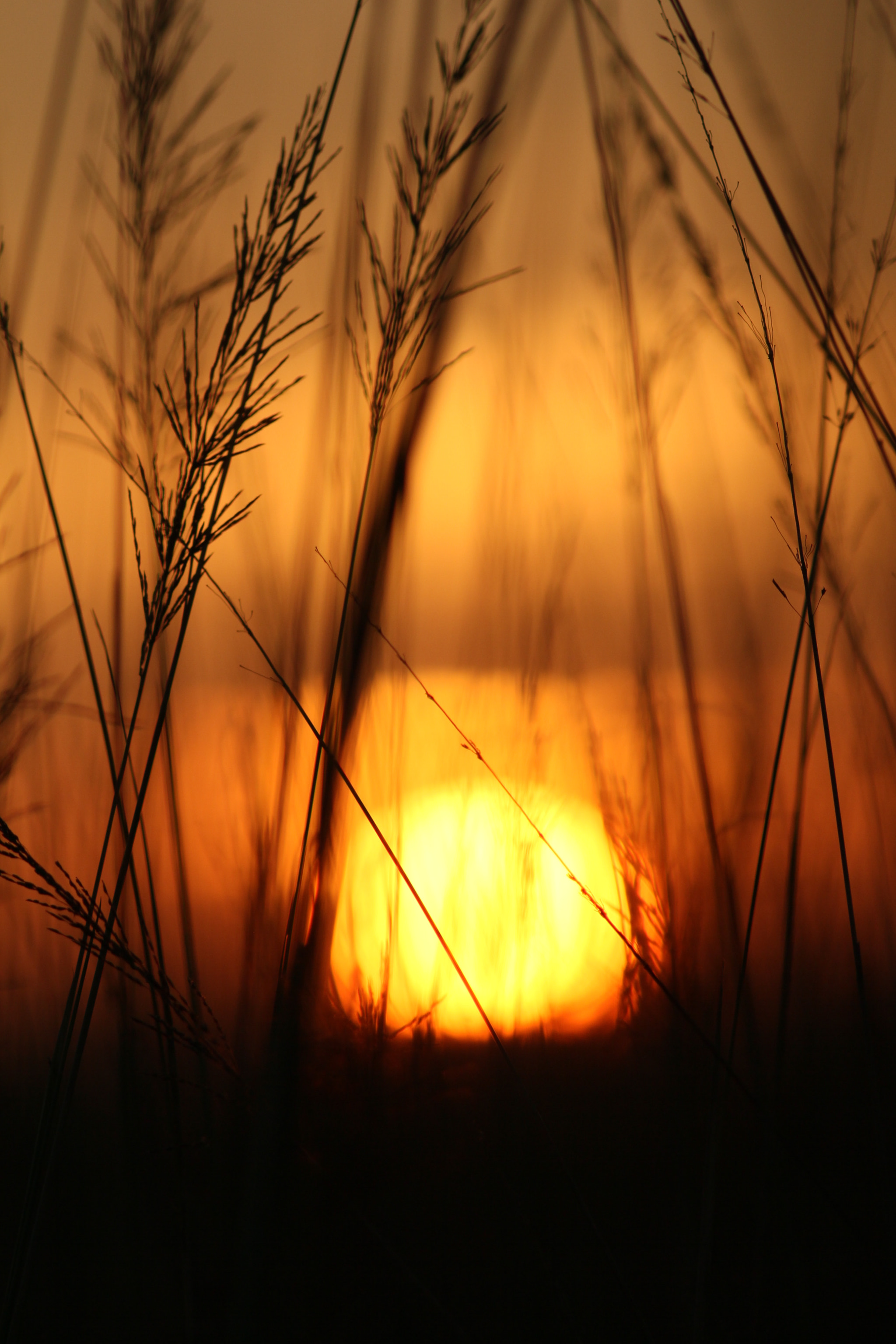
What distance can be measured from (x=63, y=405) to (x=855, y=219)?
83 centimetres

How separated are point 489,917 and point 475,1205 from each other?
0.91 ft

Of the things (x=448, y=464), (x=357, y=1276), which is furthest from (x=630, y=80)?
(x=357, y=1276)

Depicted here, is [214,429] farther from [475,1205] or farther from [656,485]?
[475,1205]

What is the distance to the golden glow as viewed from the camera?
82cm

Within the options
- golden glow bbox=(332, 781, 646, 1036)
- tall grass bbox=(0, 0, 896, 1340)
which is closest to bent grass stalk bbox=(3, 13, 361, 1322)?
tall grass bbox=(0, 0, 896, 1340)

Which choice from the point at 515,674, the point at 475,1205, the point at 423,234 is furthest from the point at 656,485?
the point at 475,1205

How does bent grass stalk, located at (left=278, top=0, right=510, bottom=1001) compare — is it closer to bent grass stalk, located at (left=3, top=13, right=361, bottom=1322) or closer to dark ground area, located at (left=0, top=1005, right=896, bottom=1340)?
bent grass stalk, located at (left=3, top=13, right=361, bottom=1322)

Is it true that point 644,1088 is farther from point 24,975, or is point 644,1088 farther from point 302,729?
point 24,975

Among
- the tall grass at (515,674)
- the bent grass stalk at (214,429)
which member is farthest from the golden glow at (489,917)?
the bent grass stalk at (214,429)

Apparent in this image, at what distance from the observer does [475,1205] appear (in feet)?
2.24

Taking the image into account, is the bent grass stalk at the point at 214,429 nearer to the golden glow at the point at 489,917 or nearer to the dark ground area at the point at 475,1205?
the dark ground area at the point at 475,1205

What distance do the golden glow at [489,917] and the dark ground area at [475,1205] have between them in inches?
2.5

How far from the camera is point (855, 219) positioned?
773 mm

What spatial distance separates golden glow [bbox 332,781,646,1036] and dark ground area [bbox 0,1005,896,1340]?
0.06m
